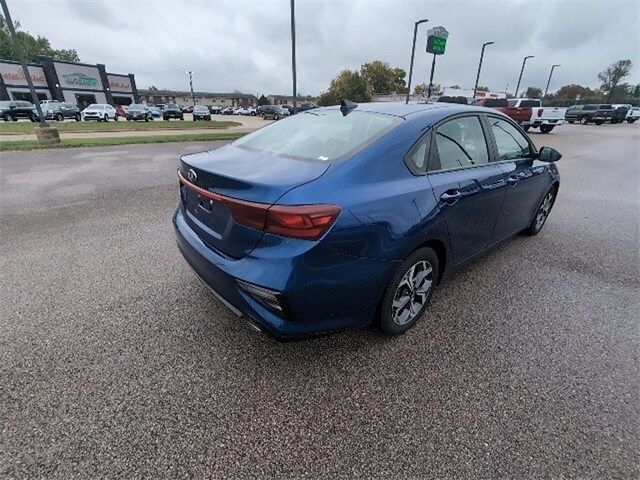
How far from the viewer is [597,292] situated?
135 inches

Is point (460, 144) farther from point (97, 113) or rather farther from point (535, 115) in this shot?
point (97, 113)

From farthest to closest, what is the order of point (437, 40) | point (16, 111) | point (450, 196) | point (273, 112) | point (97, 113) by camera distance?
point (273, 112) < point (97, 113) < point (16, 111) < point (437, 40) < point (450, 196)

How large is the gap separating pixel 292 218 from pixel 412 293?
1272mm

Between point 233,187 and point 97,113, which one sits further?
point 97,113

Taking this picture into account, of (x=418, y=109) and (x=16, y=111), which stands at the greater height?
(x=418, y=109)

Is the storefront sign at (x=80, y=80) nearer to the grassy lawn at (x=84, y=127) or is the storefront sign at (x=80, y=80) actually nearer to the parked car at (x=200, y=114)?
the parked car at (x=200, y=114)

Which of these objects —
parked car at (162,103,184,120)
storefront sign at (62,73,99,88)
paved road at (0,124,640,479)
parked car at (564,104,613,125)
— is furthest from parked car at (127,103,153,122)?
parked car at (564,104,613,125)

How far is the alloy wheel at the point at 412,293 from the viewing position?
8.38 ft

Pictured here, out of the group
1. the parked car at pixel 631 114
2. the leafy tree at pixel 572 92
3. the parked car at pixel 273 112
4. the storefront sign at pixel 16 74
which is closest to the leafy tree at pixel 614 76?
the leafy tree at pixel 572 92

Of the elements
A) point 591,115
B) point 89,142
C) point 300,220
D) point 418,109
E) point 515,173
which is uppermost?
point 418,109

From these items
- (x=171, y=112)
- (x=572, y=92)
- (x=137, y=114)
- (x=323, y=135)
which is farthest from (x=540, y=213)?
(x=572, y=92)

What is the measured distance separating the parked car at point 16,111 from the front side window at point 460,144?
34.5 meters

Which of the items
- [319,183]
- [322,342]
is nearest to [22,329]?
[322,342]

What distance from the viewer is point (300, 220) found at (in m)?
1.86
